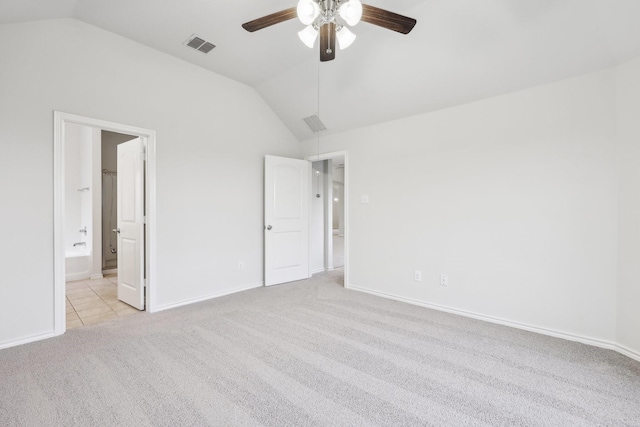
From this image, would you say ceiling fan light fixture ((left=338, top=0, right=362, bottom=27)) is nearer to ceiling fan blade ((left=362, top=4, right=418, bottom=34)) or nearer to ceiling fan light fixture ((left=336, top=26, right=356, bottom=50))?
ceiling fan blade ((left=362, top=4, right=418, bottom=34))

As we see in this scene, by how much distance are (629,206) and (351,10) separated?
8.55ft

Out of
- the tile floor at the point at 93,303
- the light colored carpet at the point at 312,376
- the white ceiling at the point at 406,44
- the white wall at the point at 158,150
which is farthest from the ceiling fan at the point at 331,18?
the tile floor at the point at 93,303

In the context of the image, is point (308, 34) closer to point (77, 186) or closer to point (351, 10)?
point (351, 10)

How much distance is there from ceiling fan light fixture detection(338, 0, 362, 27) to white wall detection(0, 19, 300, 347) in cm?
263

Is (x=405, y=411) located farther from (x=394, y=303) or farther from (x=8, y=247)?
(x=8, y=247)

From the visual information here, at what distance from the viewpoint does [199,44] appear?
3.26 metres

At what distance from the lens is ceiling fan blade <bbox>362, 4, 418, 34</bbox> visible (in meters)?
1.80

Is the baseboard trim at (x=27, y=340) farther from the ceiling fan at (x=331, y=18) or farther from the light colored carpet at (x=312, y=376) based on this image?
the ceiling fan at (x=331, y=18)

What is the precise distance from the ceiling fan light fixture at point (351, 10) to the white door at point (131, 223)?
2804 millimetres

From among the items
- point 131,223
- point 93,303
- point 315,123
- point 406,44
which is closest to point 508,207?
point 406,44

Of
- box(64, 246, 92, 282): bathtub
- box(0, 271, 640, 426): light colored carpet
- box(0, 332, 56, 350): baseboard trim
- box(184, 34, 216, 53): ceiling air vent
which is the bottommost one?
box(0, 271, 640, 426): light colored carpet

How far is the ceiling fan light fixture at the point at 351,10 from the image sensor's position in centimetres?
172

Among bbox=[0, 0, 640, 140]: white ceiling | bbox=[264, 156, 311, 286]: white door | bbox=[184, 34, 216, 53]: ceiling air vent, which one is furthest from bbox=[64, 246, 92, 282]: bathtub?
bbox=[184, 34, 216, 53]: ceiling air vent

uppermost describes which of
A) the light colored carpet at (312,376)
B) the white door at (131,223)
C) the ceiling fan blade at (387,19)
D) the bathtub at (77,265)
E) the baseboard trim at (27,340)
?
the ceiling fan blade at (387,19)
